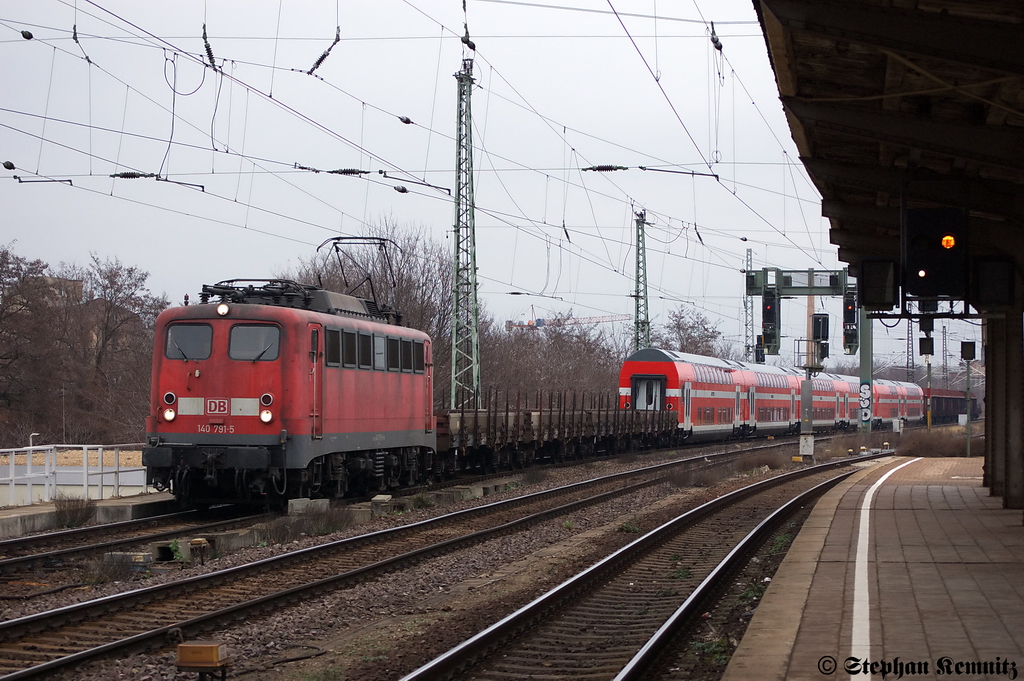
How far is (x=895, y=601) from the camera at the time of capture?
8.95 m

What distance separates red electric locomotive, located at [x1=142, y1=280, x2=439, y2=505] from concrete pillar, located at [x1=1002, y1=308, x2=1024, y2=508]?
9879 mm

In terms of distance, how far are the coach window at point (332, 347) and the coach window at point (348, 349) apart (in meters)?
0.16

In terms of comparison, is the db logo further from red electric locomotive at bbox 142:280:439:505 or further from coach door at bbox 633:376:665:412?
coach door at bbox 633:376:665:412

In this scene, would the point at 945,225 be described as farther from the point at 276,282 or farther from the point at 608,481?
the point at 608,481

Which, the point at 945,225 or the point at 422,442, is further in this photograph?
the point at 422,442

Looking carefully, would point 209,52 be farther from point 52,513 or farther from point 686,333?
point 686,333

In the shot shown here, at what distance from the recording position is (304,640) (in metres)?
8.80

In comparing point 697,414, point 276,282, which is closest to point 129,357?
point 697,414

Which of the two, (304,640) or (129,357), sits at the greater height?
(129,357)

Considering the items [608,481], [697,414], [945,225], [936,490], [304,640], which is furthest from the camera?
[697,414]

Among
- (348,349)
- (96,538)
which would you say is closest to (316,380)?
(348,349)

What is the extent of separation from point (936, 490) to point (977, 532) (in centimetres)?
731

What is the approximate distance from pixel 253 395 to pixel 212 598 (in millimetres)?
6344

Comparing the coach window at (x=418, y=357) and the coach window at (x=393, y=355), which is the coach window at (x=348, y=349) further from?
Answer: the coach window at (x=418, y=357)
